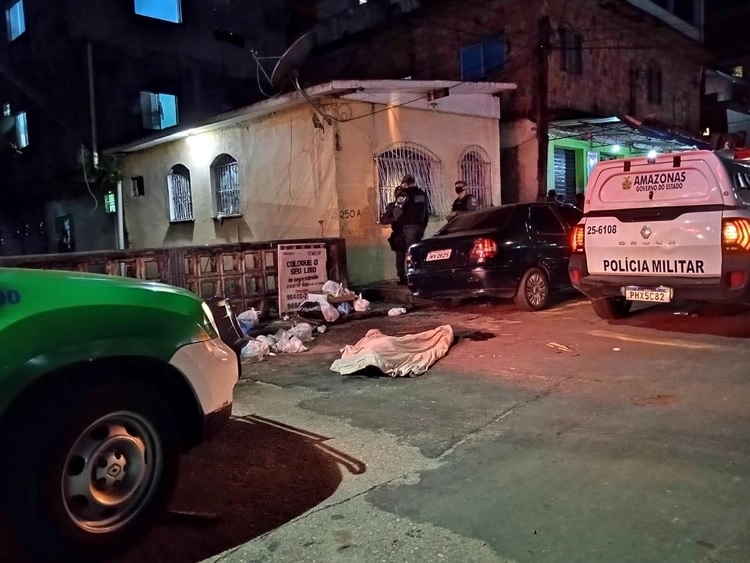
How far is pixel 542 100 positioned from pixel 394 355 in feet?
34.3

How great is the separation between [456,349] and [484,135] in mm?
8719

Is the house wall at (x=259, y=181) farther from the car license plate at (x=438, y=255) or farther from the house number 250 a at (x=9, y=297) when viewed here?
the house number 250 a at (x=9, y=297)

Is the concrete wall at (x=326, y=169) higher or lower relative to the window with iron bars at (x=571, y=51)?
lower

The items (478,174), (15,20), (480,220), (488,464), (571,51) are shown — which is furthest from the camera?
(15,20)

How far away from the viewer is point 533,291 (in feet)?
31.6

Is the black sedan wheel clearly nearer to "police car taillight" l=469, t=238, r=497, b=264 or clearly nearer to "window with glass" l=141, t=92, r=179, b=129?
"police car taillight" l=469, t=238, r=497, b=264

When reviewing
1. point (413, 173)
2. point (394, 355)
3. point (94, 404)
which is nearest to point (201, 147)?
point (413, 173)

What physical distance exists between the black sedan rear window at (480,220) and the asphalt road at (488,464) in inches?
115

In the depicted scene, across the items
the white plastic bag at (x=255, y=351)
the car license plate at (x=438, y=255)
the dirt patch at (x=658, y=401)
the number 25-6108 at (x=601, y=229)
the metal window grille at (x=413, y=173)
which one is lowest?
the dirt patch at (x=658, y=401)

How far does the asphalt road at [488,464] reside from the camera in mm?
3199

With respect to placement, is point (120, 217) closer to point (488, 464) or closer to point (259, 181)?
point (259, 181)

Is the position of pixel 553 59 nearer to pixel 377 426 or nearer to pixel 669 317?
pixel 669 317

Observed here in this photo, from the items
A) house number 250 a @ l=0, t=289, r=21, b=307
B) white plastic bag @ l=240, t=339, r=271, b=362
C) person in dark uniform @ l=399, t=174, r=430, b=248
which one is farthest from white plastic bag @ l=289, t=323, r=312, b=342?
house number 250 a @ l=0, t=289, r=21, b=307

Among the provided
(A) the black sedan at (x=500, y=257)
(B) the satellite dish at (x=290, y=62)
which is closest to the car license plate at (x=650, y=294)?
(A) the black sedan at (x=500, y=257)
